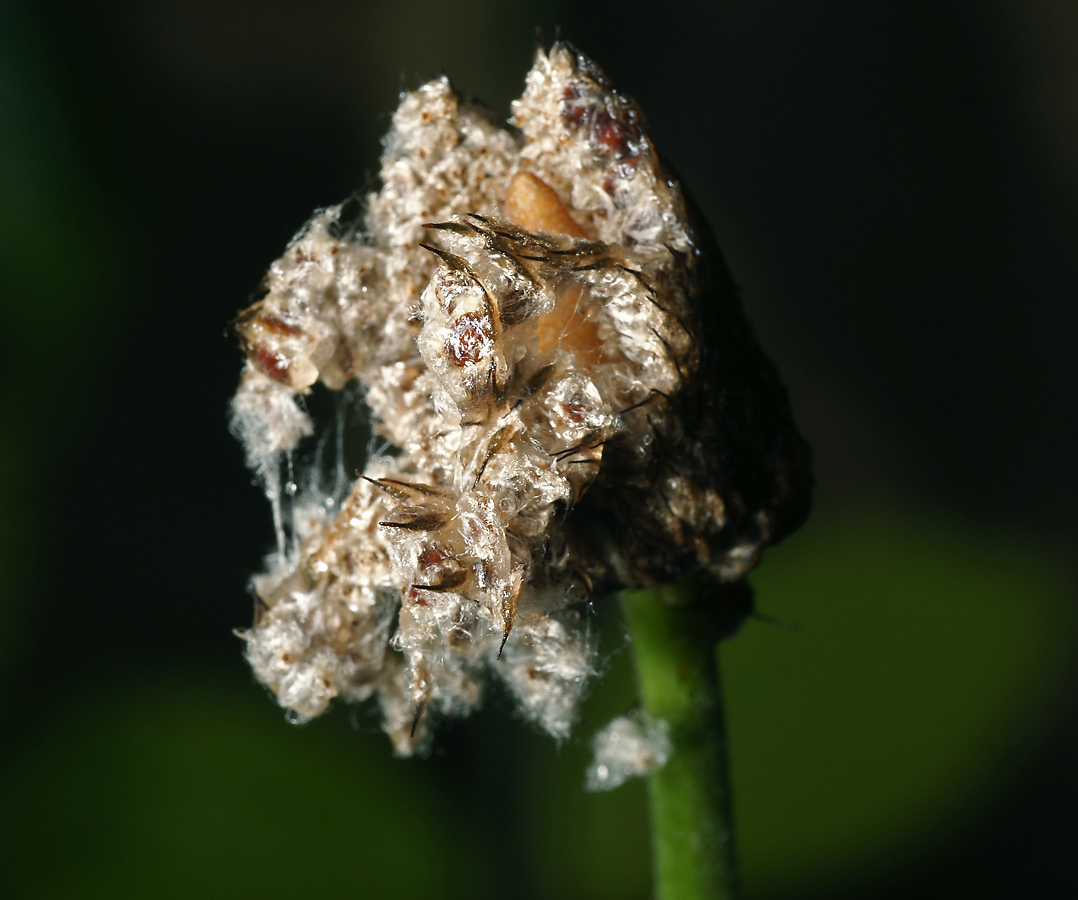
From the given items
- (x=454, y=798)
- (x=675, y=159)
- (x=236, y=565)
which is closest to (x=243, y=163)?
(x=236, y=565)

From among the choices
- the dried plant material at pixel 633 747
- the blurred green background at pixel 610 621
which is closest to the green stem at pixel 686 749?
the dried plant material at pixel 633 747

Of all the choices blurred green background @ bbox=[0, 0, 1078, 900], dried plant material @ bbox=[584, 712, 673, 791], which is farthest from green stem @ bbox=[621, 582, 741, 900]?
blurred green background @ bbox=[0, 0, 1078, 900]

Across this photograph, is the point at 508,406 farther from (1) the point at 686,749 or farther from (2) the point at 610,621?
(2) the point at 610,621

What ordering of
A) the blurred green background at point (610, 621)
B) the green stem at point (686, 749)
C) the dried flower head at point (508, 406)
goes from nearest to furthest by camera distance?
the dried flower head at point (508, 406), the green stem at point (686, 749), the blurred green background at point (610, 621)

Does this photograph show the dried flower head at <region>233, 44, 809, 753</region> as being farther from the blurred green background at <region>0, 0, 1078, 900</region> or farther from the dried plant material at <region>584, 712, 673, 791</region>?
the blurred green background at <region>0, 0, 1078, 900</region>

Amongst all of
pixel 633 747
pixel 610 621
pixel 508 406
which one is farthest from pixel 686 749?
pixel 610 621

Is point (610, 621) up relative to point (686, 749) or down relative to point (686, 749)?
up

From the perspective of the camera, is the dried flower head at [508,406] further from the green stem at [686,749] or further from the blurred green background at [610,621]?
the blurred green background at [610,621]
